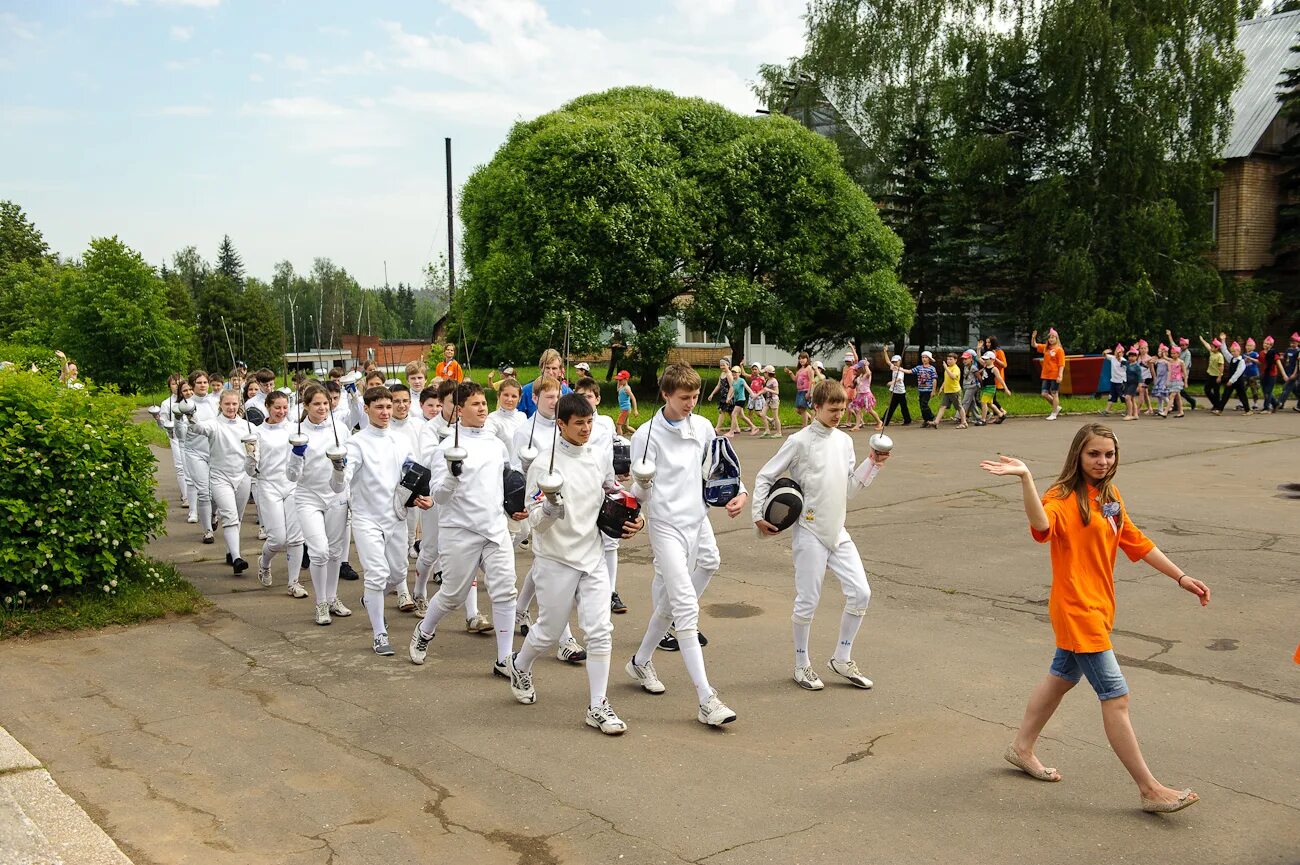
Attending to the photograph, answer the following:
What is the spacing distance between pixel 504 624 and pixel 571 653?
0.73 metres

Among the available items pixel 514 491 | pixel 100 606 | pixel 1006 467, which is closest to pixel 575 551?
pixel 514 491

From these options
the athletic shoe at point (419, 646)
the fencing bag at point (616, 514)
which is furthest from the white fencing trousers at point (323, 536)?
the fencing bag at point (616, 514)

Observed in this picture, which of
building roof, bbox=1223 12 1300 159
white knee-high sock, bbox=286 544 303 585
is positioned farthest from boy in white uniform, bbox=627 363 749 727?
Result: building roof, bbox=1223 12 1300 159

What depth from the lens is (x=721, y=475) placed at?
6770 mm

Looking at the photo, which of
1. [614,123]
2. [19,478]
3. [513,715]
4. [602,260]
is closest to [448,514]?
[513,715]

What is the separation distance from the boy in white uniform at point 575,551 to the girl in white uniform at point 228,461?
543cm

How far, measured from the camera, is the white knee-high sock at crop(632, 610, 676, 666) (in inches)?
260

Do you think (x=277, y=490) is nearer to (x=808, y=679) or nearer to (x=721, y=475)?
(x=721, y=475)

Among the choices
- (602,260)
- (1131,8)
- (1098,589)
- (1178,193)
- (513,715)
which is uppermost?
(1131,8)

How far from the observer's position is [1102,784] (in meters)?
5.15

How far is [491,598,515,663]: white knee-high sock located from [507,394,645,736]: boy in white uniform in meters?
0.60

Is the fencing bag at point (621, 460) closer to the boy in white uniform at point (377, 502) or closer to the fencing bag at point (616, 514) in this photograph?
the fencing bag at point (616, 514)

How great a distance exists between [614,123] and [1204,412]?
16.3m

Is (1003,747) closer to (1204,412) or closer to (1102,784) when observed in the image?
(1102,784)
